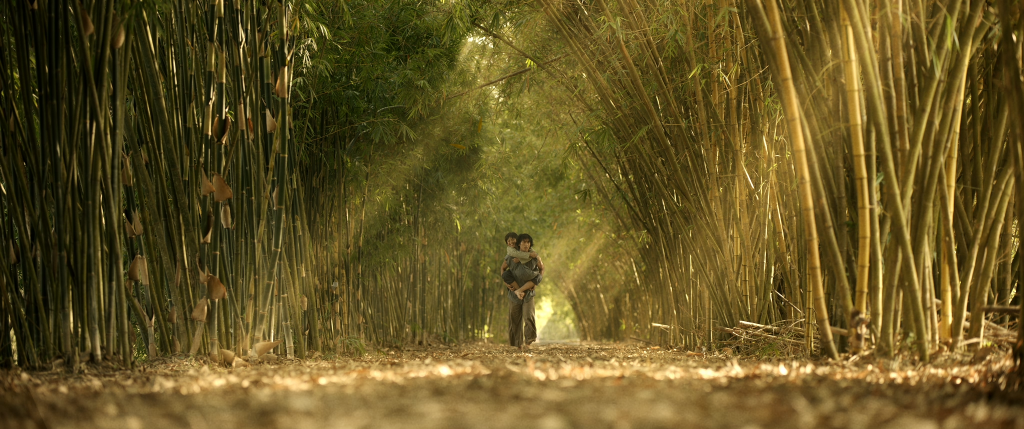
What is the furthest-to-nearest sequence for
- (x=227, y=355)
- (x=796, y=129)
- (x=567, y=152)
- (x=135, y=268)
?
(x=567, y=152) < (x=227, y=355) < (x=135, y=268) < (x=796, y=129)

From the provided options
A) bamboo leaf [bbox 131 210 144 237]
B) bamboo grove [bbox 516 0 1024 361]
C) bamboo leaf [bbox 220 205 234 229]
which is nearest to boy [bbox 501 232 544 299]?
bamboo grove [bbox 516 0 1024 361]

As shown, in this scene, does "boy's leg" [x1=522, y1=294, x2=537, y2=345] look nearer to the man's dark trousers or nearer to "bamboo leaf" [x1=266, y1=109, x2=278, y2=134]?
the man's dark trousers

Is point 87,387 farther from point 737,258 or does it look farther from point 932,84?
point 737,258

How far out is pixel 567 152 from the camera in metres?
4.71

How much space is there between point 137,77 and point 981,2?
2394 mm

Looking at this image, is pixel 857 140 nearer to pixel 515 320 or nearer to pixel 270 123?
pixel 270 123

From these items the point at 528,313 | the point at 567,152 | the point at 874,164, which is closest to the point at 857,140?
the point at 874,164

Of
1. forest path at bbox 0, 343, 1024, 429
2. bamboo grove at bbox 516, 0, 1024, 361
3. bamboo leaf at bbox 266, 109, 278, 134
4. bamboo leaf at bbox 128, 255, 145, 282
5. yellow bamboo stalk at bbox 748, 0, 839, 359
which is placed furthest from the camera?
bamboo leaf at bbox 266, 109, 278, 134

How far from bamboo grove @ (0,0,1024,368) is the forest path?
0.35m

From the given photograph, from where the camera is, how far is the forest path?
44.0 inches

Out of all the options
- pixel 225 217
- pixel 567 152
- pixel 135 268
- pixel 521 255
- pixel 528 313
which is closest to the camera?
pixel 135 268

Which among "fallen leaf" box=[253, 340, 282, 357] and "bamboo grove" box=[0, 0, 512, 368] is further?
"fallen leaf" box=[253, 340, 282, 357]

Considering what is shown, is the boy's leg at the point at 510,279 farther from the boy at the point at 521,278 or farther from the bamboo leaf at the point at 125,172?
the bamboo leaf at the point at 125,172

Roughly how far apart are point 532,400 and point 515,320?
415cm
